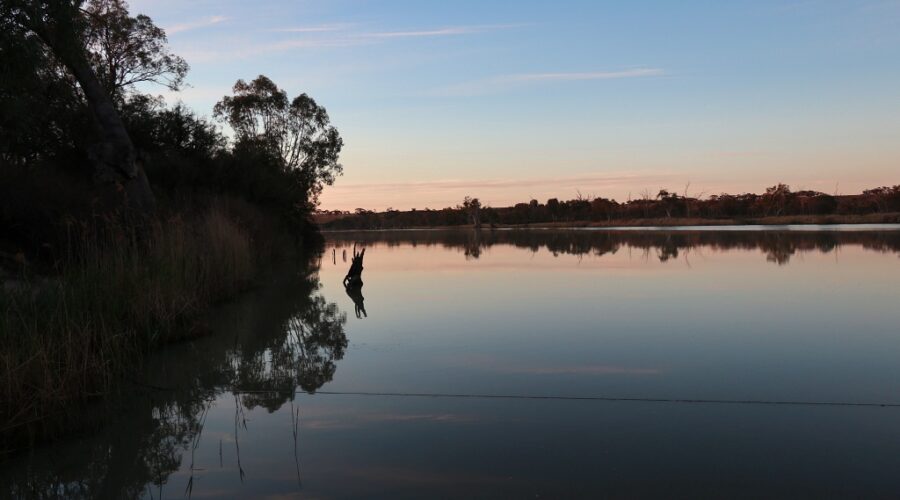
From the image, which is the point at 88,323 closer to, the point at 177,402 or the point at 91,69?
the point at 177,402

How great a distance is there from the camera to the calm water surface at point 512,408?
10.4 ft

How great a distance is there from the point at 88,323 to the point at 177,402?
0.83 m

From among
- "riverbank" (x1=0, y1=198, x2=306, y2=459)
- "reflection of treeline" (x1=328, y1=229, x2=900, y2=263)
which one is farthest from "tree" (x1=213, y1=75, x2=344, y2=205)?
"riverbank" (x1=0, y1=198, x2=306, y2=459)

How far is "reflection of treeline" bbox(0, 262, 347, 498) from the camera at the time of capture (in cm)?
326

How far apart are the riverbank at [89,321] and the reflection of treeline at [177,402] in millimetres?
197

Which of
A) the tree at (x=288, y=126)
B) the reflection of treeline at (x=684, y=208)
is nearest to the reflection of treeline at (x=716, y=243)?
the tree at (x=288, y=126)

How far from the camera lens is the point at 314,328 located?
7.85 meters

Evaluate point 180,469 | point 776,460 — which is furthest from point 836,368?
point 180,469

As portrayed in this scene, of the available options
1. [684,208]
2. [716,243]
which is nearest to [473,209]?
[684,208]

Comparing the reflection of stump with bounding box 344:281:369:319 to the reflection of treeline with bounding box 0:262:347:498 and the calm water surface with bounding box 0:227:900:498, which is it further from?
the reflection of treeline with bounding box 0:262:347:498

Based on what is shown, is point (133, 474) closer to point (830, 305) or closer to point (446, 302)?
point (446, 302)

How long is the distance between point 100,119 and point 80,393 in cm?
844

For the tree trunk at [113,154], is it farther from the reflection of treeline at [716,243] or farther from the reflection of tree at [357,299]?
the reflection of treeline at [716,243]

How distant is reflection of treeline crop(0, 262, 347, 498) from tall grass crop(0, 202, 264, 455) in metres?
0.21
